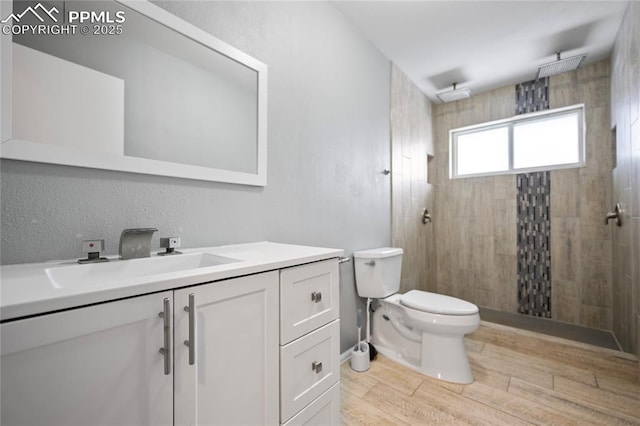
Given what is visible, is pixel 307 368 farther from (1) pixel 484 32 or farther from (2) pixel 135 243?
(1) pixel 484 32

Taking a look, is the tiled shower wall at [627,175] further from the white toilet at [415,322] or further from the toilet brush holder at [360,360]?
the toilet brush holder at [360,360]

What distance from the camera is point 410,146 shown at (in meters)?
2.84

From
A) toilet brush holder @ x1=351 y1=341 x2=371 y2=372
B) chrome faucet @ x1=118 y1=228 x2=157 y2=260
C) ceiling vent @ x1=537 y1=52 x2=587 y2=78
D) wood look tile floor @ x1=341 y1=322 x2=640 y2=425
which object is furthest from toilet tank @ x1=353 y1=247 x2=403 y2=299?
ceiling vent @ x1=537 y1=52 x2=587 y2=78

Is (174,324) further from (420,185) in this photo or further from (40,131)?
(420,185)

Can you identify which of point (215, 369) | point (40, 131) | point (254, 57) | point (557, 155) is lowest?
point (215, 369)

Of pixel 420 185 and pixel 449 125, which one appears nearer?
pixel 420 185

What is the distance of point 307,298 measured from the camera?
103 centimetres

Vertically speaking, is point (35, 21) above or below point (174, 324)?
above

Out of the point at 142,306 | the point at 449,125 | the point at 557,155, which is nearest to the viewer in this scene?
the point at 142,306

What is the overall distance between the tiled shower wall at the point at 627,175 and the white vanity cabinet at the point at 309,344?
1989 millimetres

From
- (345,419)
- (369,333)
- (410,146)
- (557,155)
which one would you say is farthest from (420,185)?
(345,419)

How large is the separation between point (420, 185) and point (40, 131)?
298 centimetres

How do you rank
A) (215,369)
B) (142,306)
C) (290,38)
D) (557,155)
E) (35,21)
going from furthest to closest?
(557,155) → (290,38) → (35,21) → (215,369) → (142,306)

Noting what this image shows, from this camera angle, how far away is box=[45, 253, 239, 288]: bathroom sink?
79 cm
